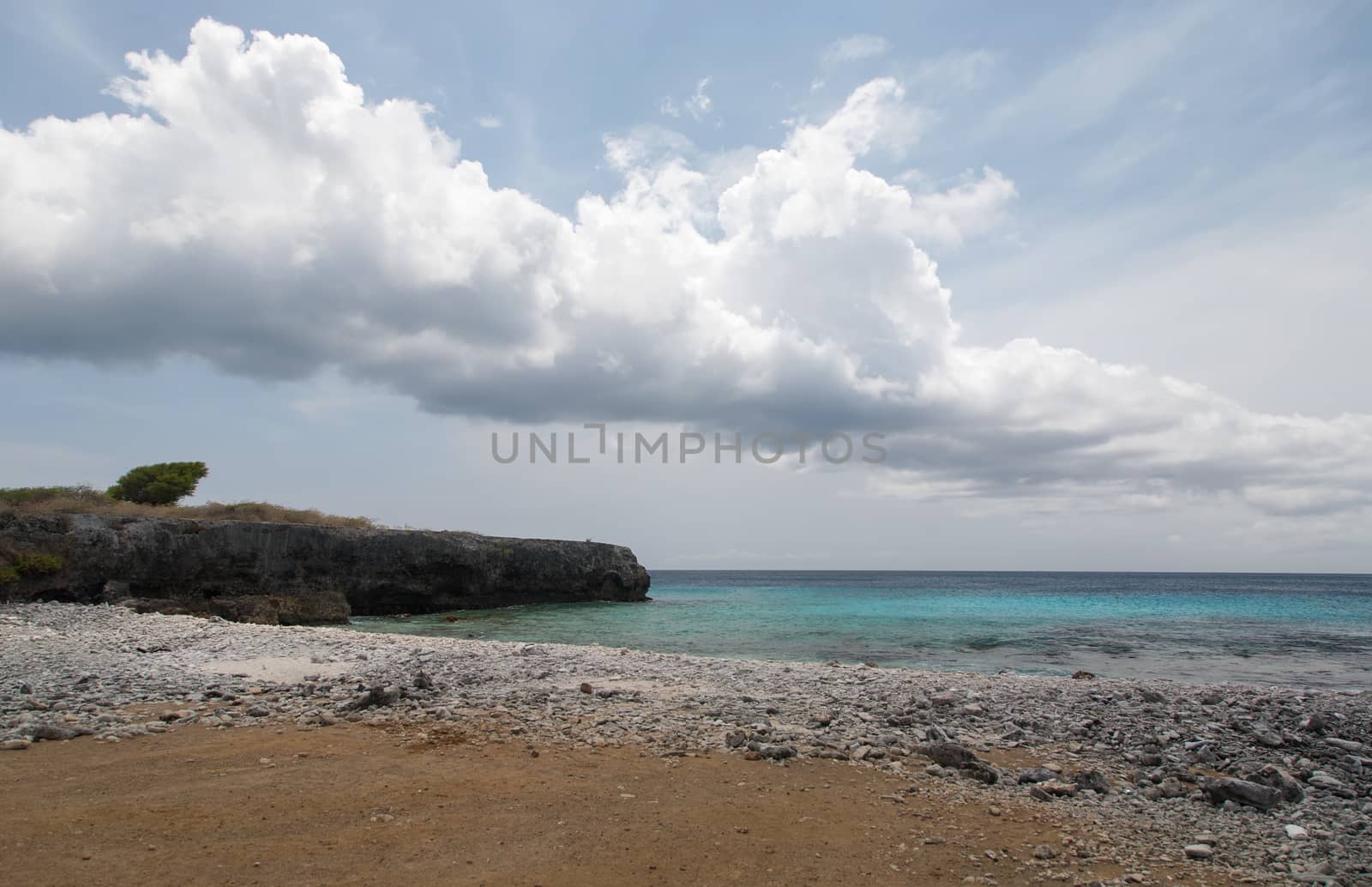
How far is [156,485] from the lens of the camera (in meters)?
36.6

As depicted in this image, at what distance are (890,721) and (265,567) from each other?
95.4 feet

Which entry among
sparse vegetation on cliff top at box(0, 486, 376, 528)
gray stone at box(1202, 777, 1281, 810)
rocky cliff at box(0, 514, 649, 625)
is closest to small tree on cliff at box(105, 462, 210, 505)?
sparse vegetation on cliff top at box(0, 486, 376, 528)

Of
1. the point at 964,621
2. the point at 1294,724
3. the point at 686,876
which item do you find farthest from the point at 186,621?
the point at 964,621

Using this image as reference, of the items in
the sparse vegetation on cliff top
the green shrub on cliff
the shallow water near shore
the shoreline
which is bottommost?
the shallow water near shore

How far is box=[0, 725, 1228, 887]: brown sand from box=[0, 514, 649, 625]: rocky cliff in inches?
828

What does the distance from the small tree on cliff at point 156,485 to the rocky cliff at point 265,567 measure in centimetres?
1103

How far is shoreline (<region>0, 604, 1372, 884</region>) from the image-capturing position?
5.81m

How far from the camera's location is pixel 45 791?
579 cm

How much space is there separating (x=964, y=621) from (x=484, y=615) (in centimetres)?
2166

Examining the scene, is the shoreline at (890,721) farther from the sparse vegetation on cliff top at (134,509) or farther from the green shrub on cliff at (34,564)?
the sparse vegetation on cliff top at (134,509)

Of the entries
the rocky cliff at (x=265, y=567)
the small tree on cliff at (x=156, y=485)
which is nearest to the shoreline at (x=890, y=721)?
the rocky cliff at (x=265, y=567)

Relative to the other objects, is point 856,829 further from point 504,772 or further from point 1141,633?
point 1141,633

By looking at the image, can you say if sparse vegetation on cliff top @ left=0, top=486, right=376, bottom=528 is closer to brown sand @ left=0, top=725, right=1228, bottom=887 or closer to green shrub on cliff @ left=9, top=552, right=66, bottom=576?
green shrub on cliff @ left=9, top=552, right=66, bottom=576

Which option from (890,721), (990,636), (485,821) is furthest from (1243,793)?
(990,636)
